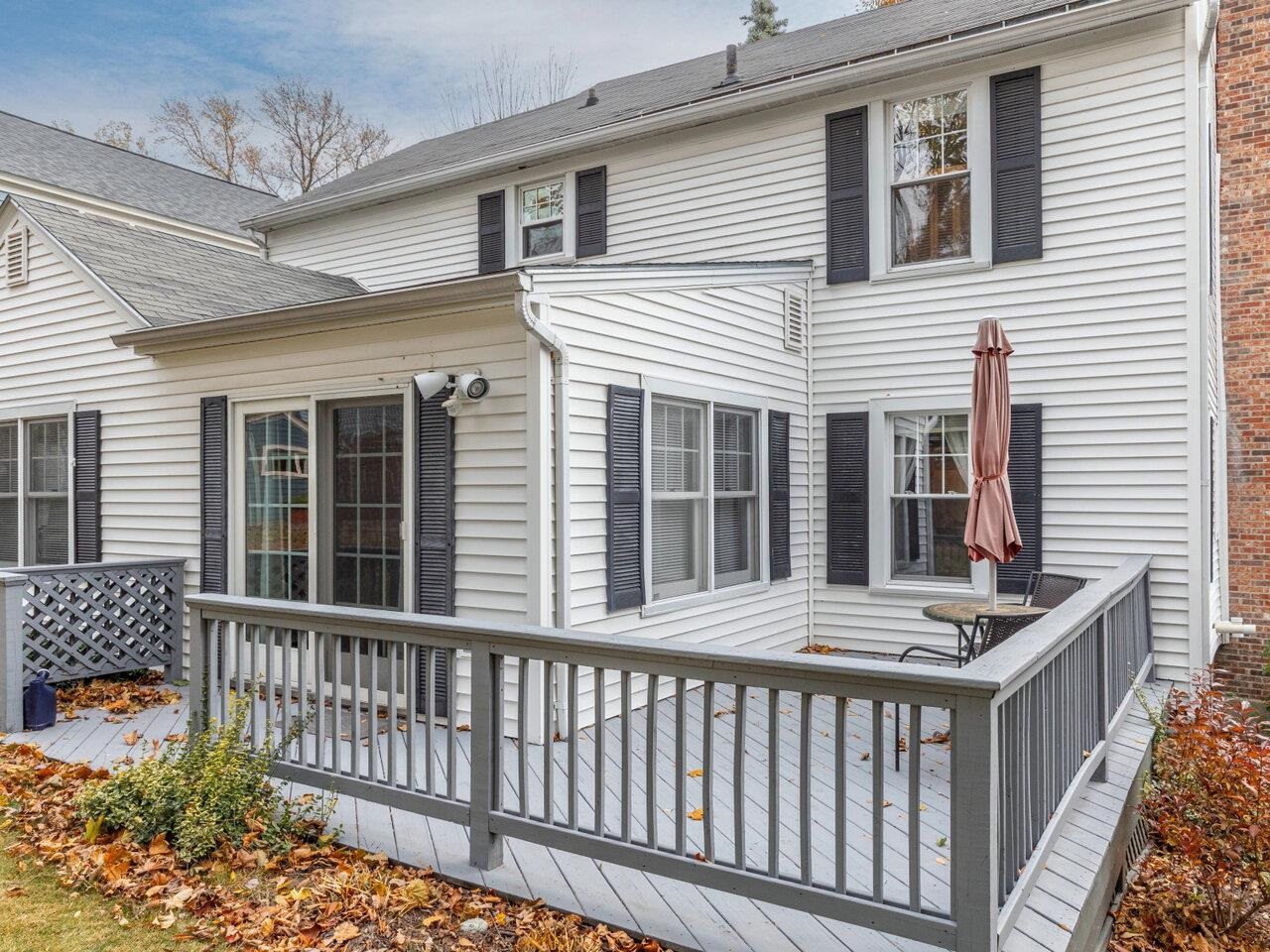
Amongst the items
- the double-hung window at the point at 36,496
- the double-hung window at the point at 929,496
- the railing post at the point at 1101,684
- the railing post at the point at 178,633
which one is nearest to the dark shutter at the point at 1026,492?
the double-hung window at the point at 929,496

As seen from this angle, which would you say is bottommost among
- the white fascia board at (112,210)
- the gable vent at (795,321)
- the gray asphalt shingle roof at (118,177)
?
the gable vent at (795,321)

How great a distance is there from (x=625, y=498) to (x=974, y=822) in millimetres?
3432

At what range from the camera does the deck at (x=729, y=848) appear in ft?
9.35

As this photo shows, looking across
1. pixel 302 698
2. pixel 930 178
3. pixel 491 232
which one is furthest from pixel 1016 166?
pixel 302 698

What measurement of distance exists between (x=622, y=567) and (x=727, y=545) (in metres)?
1.46

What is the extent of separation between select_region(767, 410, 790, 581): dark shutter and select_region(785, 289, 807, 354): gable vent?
65 cm

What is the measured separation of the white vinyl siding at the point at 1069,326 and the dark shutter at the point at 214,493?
9.82 ft

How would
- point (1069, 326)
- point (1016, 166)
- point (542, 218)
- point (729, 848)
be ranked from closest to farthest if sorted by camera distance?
point (729, 848) < point (1069, 326) < point (1016, 166) < point (542, 218)

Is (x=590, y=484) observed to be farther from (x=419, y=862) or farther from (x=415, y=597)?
(x=419, y=862)

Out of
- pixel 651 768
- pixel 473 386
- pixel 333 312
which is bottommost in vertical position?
pixel 651 768

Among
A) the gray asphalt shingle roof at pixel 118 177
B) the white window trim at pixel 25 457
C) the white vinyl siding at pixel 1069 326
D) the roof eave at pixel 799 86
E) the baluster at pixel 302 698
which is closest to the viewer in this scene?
the baluster at pixel 302 698

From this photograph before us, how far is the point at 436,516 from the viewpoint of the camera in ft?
18.0

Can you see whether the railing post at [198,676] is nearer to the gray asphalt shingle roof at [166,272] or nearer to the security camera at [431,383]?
the security camera at [431,383]

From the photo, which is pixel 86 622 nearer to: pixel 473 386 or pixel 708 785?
pixel 473 386
